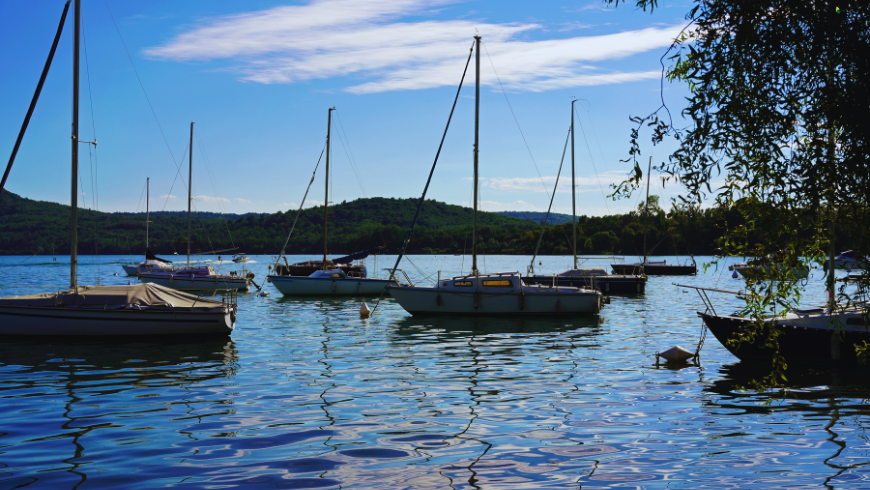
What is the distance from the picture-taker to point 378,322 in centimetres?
3291

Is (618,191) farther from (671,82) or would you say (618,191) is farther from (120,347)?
(120,347)

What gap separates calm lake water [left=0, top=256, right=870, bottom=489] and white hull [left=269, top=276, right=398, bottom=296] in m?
24.7

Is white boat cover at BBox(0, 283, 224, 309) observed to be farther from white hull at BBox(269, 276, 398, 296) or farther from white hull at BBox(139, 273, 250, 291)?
white hull at BBox(139, 273, 250, 291)

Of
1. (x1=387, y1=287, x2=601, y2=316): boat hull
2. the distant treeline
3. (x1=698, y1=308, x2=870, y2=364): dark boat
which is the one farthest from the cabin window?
the distant treeline

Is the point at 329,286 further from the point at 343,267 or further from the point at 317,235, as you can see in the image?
the point at 317,235

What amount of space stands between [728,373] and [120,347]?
64.9ft

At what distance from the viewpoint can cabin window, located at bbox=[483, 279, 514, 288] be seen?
3347 cm

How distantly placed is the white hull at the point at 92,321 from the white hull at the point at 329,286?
24489 millimetres

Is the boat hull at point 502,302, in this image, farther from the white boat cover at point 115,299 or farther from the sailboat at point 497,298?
the white boat cover at point 115,299

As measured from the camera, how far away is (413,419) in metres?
12.9

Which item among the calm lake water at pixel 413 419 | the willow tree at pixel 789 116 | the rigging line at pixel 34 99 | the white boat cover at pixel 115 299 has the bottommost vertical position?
the calm lake water at pixel 413 419

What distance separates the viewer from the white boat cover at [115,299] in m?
24.4

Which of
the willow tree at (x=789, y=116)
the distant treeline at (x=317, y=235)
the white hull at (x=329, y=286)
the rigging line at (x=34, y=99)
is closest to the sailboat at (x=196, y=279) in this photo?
the white hull at (x=329, y=286)

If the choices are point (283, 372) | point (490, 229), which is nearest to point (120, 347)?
point (283, 372)
